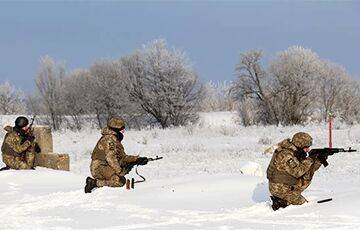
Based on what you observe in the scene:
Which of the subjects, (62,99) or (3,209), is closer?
(3,209)

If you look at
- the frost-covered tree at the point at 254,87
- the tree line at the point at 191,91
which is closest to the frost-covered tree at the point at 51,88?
the tree line at the point at 191,91

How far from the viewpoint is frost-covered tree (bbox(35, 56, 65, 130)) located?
61.6m

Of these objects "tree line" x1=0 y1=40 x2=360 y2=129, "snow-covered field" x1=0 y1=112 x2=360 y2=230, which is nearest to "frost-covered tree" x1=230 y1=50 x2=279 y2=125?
"tree line" x1=0 y1=40 x2=360 y2=129

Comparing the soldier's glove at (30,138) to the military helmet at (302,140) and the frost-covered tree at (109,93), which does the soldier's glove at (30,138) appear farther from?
the frost-covered tree at (109,93)

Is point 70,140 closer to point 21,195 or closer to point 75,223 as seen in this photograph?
point 21,195

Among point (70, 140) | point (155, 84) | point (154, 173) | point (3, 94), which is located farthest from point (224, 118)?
point (154, 173)

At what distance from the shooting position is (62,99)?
6169 cm

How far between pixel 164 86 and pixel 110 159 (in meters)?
44.1

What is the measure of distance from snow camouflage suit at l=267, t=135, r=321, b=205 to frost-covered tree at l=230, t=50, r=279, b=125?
44.9m

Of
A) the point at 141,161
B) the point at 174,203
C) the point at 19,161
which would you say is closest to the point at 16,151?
the point at 19,161

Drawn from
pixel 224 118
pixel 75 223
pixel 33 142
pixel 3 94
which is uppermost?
pixel 3 94

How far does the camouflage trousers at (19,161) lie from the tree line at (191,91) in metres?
39.5

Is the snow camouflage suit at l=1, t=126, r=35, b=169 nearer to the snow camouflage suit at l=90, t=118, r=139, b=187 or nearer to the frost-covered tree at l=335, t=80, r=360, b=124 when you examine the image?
the snow camouflage suit at l=90, t=118, r=139, b=187

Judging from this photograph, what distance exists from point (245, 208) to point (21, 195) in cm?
506
